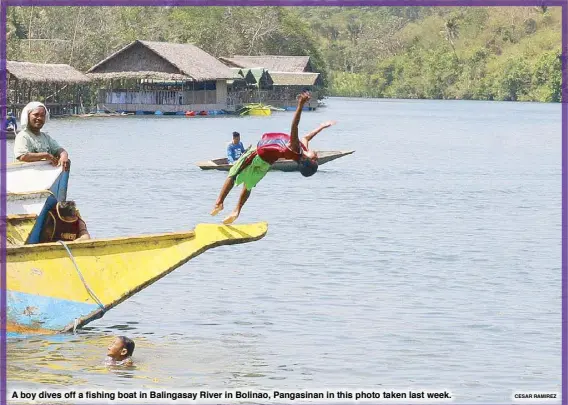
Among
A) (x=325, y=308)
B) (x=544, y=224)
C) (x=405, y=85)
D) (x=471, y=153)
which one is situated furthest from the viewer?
(x=405, y=85)

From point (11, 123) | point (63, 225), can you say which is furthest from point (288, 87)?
point (63, 225)

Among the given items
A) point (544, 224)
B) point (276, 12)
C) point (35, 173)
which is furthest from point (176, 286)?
point (276, 12)

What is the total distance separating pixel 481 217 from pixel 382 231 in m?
3.53

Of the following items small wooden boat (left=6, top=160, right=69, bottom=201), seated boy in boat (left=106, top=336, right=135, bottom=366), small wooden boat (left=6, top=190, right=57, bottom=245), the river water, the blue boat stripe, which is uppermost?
small wooden boat (left=6, top=160, right=69, bottom=201)

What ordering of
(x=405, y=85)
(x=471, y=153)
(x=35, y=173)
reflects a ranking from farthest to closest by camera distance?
(x=405, y=85), (x=471, y=153), (x=35, y=173)

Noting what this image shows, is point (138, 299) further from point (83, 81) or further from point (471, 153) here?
point (83, 81)

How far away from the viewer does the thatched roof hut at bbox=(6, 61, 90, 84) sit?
163ft

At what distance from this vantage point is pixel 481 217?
84.0 ft

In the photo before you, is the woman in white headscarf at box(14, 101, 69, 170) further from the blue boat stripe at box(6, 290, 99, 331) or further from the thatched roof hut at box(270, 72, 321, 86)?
the thatched roof hut at box(270, 72, 321, 86)

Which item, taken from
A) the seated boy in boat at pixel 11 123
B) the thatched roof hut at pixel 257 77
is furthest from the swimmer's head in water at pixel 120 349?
the thatched roof hut at pixel 257 77

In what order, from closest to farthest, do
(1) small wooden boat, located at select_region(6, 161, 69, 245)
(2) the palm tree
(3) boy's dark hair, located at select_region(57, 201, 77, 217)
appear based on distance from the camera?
(3) boy's dark hair, located at select_region(57, 201, 77, 217), (1) small wooden boat, located at select_region(6, 161, 69, 245), (2) the palm tree

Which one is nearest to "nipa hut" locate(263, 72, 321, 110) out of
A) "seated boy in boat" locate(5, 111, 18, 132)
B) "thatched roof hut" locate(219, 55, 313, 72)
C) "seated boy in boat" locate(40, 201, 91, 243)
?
"thatched roof hut" locate(219, 55, 313, 72)

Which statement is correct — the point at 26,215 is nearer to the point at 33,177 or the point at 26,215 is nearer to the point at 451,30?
the point at 33,177

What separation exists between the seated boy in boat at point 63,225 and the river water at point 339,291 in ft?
3.10
